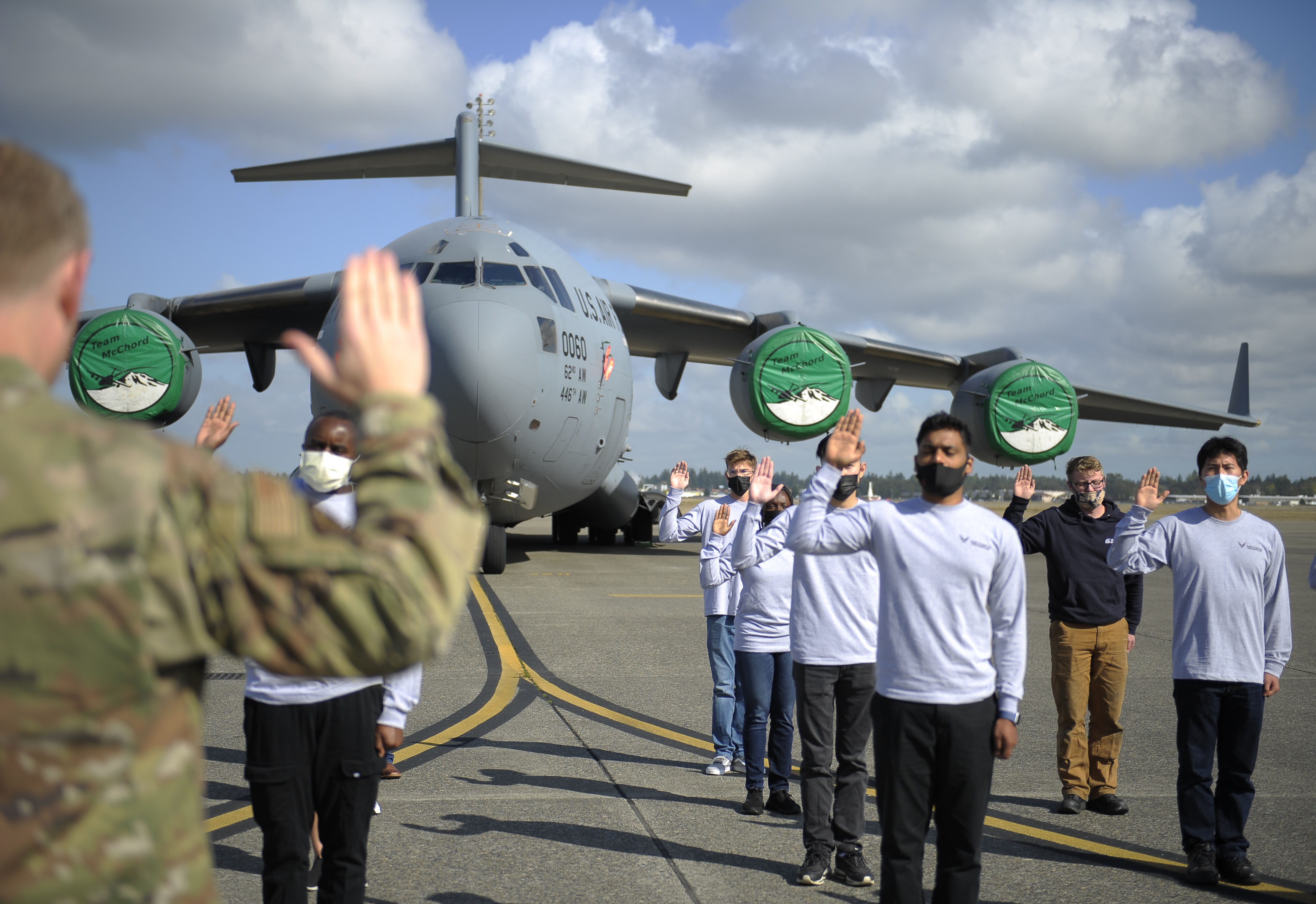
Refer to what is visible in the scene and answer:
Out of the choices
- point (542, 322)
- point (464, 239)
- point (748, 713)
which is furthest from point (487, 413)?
point (748, 713)

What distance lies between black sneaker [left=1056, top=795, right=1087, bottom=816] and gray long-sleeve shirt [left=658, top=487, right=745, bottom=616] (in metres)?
2.02

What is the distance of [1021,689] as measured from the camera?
349 centimetres

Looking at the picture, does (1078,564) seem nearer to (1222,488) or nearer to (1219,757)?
(1222,488)

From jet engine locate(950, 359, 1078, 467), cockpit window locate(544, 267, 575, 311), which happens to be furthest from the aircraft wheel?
jet engine locate(950, 359, 1078, 467)

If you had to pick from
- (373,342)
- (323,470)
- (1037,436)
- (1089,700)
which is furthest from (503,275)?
(373,342)

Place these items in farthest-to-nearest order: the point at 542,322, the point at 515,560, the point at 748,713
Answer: the point at 515,560 < the point at 542,322 < the point at 748,713

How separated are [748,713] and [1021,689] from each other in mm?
2067

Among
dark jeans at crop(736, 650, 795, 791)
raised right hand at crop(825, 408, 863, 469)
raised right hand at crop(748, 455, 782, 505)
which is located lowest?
dark jeans at crop(736, 650, 795, 791)

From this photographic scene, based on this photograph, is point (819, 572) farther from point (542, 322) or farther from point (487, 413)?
point (542, 322)

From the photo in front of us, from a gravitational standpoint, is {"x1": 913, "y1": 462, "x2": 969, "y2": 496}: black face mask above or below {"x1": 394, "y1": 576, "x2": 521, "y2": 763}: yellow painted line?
above

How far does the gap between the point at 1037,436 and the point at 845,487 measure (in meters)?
9.44

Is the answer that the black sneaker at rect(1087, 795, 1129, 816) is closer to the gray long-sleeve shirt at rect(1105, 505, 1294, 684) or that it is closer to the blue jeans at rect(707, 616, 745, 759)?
the gray long-sleeve shirt at rect(1105, 505, 1294, 684)

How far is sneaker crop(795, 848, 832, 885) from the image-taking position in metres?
4.24

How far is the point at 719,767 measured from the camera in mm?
5770
